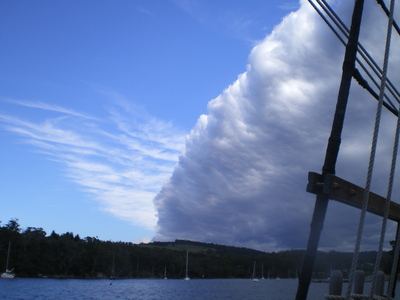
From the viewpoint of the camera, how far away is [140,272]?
184m

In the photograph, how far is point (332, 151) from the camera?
5008mm

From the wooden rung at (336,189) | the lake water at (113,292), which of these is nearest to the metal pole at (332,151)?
the wooden rung at (336,189)

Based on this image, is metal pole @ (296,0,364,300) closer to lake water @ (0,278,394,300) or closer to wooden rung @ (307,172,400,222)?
wooden rung @ (307,172,400,222)

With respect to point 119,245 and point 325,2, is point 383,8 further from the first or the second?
point 119,245

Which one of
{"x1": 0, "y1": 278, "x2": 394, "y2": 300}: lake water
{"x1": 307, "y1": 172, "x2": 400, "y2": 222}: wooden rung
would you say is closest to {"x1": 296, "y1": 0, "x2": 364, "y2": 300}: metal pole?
{"x1": 307, "y1": 172, "x2": 400, "y2": 222}: wooden rung

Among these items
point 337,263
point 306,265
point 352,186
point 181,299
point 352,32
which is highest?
point 352,32

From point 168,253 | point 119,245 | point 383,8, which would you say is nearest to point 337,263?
point 383,8

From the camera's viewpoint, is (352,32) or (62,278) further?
(62,278)

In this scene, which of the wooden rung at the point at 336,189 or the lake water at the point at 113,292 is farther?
the lake water at the point at 113,292

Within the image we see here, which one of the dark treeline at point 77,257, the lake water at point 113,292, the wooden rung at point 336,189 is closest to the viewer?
the wooden rung at point 336,189

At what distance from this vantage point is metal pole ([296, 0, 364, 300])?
476 cm

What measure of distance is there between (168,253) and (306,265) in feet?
644

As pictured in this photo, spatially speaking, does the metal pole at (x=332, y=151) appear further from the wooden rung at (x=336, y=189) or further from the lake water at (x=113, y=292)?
the lake water at (x=113, y=292)

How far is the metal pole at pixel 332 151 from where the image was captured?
15.6 feet
